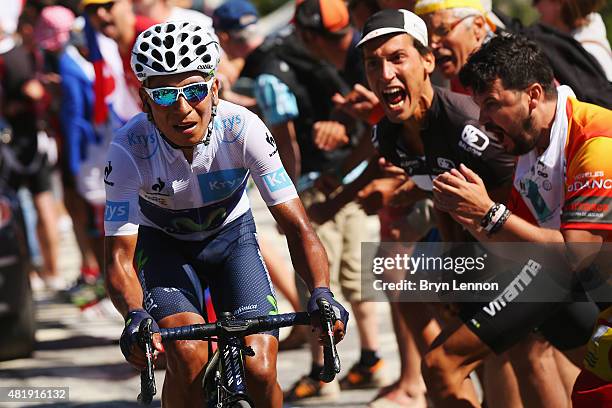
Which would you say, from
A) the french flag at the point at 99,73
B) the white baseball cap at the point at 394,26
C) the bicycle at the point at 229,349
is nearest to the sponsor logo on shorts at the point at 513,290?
the bicycle at the point at 229,349

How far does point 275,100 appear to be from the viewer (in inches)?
305

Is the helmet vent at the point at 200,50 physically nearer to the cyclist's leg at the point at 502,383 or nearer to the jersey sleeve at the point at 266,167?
the jersey sleeve at the point at 266,167

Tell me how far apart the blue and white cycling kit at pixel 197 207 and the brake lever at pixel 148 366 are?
2.73 feet

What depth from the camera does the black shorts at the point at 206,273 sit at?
5449mm

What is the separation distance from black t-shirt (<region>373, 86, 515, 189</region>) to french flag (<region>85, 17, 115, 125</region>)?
156 inches

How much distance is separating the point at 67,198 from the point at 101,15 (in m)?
2.53

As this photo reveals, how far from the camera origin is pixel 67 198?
1082 cm

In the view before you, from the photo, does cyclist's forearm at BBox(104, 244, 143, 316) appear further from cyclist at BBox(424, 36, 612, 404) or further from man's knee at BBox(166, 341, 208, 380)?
cyclist at BBox(424, 36, 612, 404)

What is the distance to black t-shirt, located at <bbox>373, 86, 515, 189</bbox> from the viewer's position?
5.72m

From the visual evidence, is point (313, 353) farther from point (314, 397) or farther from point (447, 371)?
point (447, 371)

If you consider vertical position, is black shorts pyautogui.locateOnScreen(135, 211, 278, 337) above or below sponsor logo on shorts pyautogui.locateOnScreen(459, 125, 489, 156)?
below

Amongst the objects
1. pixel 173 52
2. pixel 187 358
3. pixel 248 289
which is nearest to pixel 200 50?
pixel 173 52

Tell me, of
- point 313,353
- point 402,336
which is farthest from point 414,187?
point 313,353

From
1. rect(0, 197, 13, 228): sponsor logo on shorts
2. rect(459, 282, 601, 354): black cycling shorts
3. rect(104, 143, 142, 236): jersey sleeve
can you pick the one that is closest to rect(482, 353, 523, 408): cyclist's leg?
rect(459, 282, 601, 354): black cycling shorts
